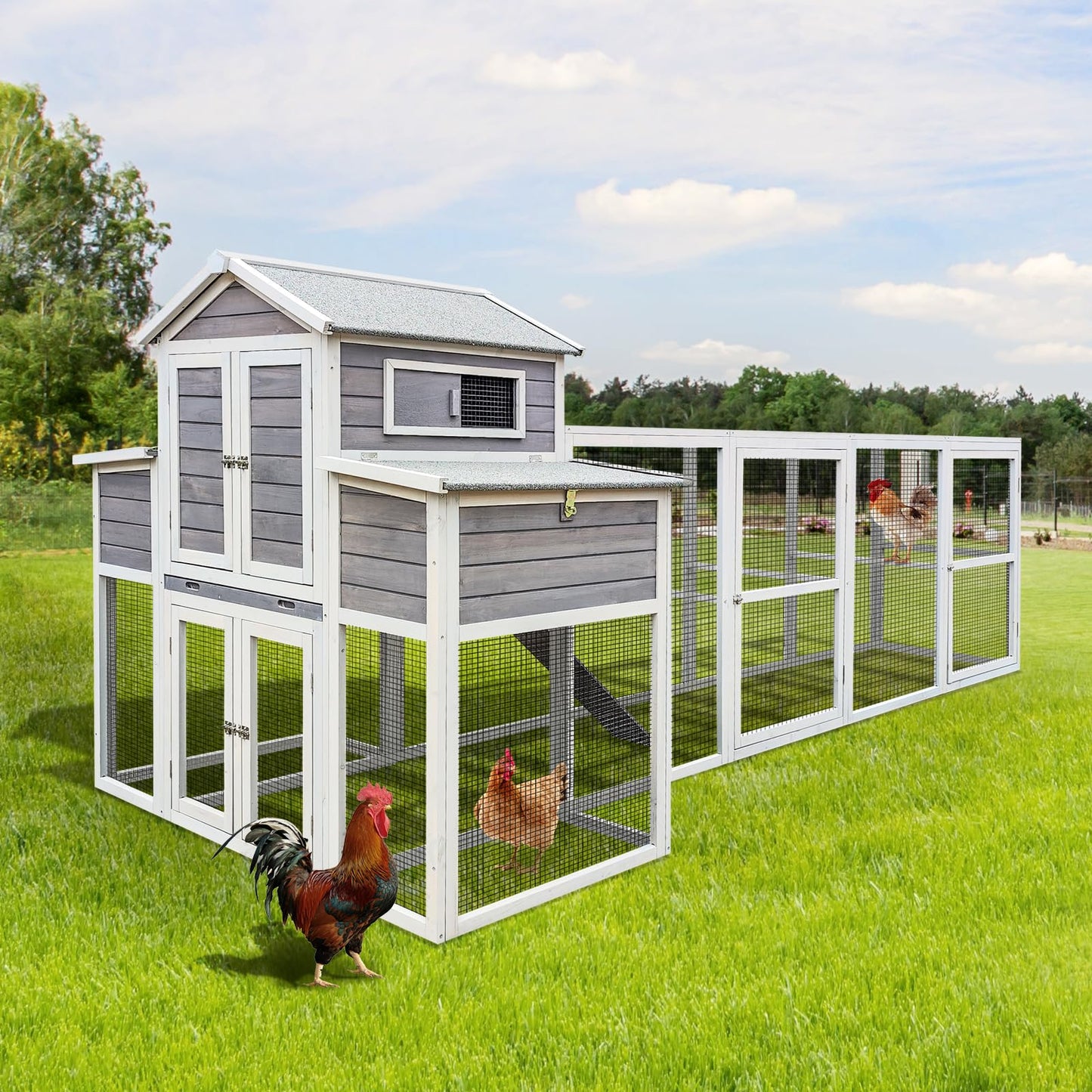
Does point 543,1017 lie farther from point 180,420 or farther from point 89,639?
point 89,639

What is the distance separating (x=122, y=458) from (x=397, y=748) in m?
2.41

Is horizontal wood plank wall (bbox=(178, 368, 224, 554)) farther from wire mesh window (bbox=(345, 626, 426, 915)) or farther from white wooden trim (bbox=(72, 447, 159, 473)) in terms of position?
wire mesh window (bbox=(345, 626, 426, 915))

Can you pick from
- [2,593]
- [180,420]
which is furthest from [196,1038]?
[2,593]

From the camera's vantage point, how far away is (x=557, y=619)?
5016 mm

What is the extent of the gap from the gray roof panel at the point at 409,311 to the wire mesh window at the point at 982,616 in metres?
5.44

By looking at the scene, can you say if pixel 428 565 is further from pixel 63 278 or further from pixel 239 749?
pixel 63 278

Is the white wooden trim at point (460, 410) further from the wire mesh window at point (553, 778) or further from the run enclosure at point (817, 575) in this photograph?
the wire mesh window at point (553, 778)

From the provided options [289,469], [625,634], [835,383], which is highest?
[835,383]

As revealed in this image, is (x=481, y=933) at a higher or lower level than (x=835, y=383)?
lower

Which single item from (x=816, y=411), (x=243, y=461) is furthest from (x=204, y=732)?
(x=816, y=411)

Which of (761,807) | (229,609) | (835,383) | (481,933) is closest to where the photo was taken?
(481,933)

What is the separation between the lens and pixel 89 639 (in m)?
11.9

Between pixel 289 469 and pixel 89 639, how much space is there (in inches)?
296

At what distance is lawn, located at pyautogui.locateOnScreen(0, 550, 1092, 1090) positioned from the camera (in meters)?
3.79
